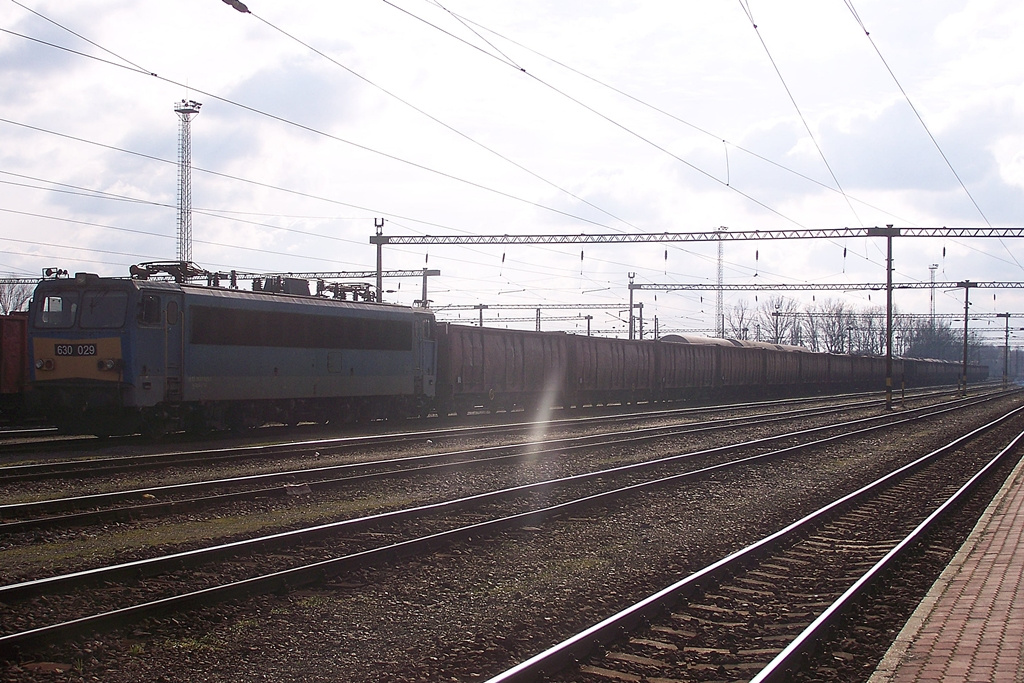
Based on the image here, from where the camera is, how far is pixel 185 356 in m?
18.4

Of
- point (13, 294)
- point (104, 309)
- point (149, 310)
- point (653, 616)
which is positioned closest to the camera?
point (653, 616)

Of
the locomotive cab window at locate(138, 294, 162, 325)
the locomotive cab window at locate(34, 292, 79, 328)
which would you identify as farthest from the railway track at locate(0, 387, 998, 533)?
the locomotive cab window at locate(34, 292, 79, 328)

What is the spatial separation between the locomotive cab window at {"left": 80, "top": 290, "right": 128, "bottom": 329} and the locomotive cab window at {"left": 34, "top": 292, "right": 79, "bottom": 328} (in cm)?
30

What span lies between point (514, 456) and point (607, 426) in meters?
9.04

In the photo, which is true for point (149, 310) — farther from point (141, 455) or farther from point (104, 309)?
point (141, 455)

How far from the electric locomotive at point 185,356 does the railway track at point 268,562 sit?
8615mm

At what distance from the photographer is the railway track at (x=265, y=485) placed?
10.3m

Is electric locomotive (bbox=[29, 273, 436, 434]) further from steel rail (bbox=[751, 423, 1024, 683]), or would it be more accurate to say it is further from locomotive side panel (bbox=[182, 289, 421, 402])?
steel rail (bbox=[751, 423, 1024, 683])

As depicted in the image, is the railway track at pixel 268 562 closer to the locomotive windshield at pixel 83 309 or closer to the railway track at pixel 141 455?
the railway track at pixel 141 455

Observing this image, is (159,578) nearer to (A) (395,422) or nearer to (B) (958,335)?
(A) (395,422)

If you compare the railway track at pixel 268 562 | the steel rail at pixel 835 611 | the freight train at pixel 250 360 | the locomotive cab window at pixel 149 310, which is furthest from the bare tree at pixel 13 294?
the steel rail at pixel 835 611

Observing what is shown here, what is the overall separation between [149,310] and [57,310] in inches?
83.0

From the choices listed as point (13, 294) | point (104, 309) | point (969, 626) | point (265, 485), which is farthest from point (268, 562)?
point (13, 294)

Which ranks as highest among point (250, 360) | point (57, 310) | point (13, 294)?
point (13, 294)
